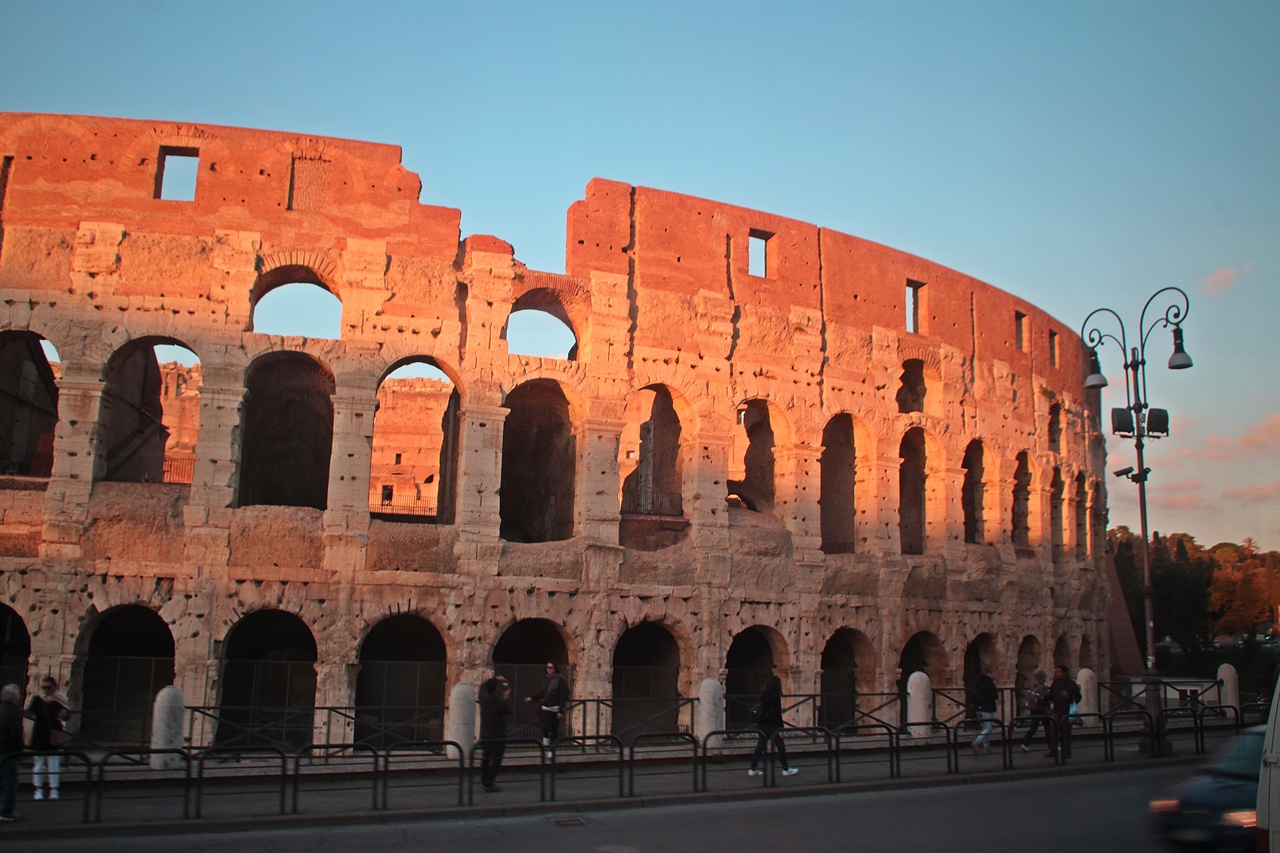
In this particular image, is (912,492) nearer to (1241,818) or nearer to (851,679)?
(851,679)

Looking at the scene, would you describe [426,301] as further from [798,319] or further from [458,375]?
[798,319]

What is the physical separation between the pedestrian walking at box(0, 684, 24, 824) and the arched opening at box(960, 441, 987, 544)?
2113 cm

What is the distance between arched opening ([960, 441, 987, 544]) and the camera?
26375mm

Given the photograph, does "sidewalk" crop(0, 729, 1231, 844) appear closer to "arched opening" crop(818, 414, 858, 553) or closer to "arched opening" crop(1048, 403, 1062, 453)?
"arched opening" crop(818, 414, 858, 553)

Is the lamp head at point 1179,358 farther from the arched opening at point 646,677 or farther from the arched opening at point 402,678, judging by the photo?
the arched opening at point 402,678

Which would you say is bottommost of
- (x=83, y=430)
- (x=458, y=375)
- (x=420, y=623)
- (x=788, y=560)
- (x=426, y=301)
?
(x=420, y=623)

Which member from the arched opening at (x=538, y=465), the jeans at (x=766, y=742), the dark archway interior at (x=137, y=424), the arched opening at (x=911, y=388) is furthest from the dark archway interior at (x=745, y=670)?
the dark archway interior at (x=137, y=424)

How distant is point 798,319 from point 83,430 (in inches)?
542

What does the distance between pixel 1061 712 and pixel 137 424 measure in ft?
65.6

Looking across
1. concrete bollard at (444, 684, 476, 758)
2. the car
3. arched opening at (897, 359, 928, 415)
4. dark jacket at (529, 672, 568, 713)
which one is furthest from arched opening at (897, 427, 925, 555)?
the car

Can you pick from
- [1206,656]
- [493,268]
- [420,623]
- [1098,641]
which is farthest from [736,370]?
[1206,656]

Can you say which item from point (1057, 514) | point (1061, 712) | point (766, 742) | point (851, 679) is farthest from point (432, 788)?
point (1057, 514)

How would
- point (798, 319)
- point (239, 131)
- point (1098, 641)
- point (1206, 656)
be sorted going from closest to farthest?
point (239, 131) → point (798, 319) → point (1098, 641) → point (1206, 656)

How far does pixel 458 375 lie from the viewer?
18.6m
